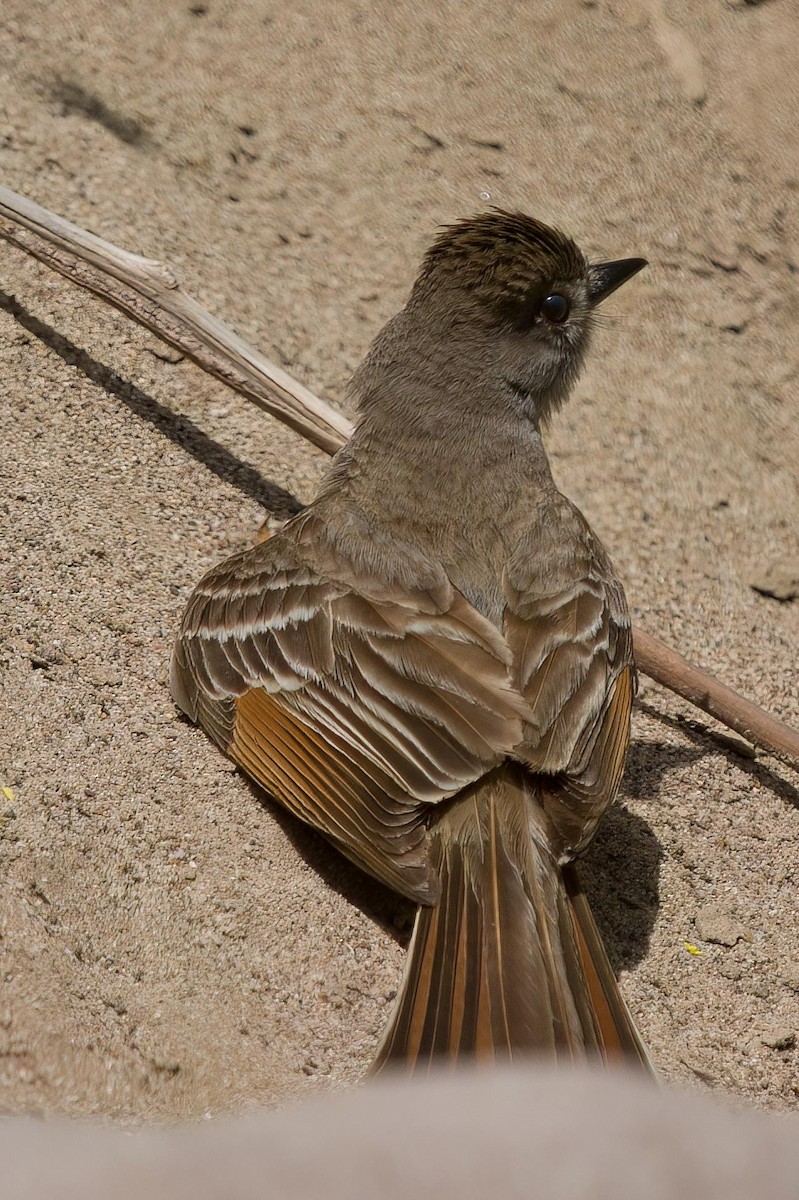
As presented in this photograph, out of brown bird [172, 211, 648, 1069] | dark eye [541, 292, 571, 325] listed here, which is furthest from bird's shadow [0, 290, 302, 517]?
dark eye [541, 292, 571, 325]

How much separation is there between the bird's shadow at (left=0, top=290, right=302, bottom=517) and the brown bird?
80 cm

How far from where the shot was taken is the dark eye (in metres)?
4.75

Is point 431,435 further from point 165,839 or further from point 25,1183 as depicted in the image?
point 25,1183

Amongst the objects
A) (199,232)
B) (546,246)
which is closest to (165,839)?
(546,246)

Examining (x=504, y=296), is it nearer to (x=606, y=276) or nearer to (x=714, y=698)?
(x=606, y=276)

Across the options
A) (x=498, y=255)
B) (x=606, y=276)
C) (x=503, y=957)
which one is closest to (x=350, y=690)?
(x=503, y=957)

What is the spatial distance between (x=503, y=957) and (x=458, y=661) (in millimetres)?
889

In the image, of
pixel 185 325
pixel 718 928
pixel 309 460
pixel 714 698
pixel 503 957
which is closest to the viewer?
pixel 503 957

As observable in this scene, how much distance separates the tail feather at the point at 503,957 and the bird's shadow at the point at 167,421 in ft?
7.41

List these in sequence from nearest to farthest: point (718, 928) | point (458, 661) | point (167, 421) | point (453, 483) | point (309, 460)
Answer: point (458, 661), point (718, 928), point (453, 483), point (167, 421), point (309, 460)

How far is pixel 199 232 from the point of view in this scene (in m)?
6.25

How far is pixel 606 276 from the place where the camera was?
5059mm

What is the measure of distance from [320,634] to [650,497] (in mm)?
→ 2714

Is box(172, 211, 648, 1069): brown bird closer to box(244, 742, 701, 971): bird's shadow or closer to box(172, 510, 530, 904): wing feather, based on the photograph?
box(172, 510, 530, 904): wing feather
